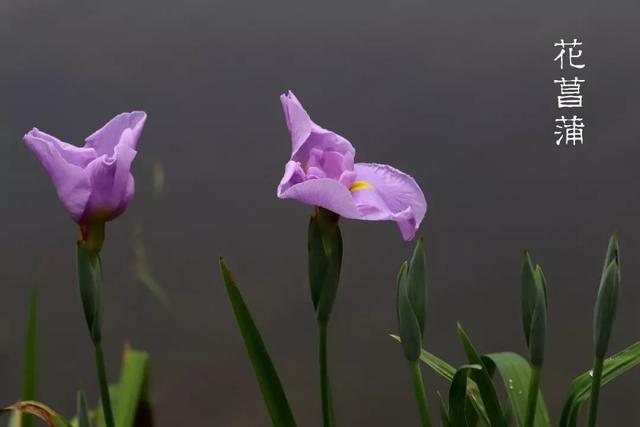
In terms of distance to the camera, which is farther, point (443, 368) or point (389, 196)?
point (443, 368)

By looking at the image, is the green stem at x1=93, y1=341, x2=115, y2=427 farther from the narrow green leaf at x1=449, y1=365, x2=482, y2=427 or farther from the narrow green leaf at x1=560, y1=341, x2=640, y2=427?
the narrow green leaf at x1=560, y1=341, x2=640, y2=427

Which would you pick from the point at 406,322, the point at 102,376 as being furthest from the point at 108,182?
the point at 406,322

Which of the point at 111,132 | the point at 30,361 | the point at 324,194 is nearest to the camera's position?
the point at 324,194

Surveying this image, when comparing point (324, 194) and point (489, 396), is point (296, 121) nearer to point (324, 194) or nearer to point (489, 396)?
point (324, 194)

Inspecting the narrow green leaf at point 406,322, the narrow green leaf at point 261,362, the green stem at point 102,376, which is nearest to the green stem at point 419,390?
the narrow green leaf at point 406,322

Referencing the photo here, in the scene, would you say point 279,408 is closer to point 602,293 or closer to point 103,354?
point 103,354

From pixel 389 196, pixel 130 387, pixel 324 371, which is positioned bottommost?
pixel 130 387

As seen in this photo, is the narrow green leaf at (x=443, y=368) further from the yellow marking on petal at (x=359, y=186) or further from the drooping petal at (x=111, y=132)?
the drooping petal at (x=111, y=132)
